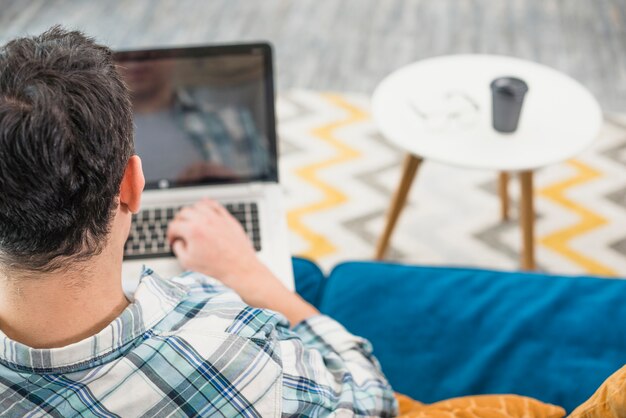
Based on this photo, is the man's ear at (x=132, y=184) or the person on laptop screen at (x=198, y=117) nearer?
the man's ear at (x=132, y=184)

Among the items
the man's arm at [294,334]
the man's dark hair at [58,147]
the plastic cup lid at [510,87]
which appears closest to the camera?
the man's dark hair at [58,147]

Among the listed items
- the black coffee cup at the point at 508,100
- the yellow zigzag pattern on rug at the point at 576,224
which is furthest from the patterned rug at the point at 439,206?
the black coffee cup at the point at 508,100

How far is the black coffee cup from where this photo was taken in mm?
1752

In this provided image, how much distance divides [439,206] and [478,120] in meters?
0.58

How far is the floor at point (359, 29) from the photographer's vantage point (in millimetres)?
3107

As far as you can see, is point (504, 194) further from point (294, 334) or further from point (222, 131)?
point (294, 334)

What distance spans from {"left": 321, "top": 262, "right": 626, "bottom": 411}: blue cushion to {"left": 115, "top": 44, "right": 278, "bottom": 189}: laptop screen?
0.30 meters

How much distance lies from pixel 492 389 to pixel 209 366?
66 cm

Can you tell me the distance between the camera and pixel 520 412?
1048mm

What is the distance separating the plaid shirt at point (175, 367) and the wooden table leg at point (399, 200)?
1.06 metres

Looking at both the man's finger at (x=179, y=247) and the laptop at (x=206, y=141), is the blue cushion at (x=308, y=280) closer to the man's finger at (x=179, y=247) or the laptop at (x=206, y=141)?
the laptop at (x=206, y=141)

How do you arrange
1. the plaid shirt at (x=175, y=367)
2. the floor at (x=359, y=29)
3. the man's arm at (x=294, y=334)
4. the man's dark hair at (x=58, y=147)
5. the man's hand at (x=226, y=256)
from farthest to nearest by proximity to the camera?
the floor at (x=359, y=29) → the man's hand at (x=226, y=256) → the man's arm at (x=294, y=334) → the plaid shirt at (x=175, y=367) → the man's dark hair at (x=58, y=147)

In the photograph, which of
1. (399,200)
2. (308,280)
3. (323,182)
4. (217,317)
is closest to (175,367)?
(217,317)

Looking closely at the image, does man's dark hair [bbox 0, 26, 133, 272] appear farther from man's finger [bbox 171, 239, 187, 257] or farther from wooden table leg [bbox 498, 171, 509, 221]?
wooden table leg [bbox 498, 171, 509, 221]
